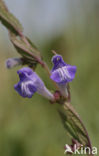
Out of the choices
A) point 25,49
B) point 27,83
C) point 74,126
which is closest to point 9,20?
→ point 25,49

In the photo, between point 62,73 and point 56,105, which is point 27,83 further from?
point 56,105

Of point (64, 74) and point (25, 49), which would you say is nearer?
point (64, 74)

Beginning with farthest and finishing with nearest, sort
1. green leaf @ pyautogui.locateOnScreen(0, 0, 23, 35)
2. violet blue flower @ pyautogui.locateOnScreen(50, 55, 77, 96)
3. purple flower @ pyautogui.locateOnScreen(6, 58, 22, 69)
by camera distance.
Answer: purple flower @ pyautogui.locateOnScreen(6, 58, 22, 69) → green leaf @ pyautogui.locateOnScreen(0, 0, 23, 35) → violet blue flower @ pyautogui.locateOnScreen(50, 55, 77, 96)

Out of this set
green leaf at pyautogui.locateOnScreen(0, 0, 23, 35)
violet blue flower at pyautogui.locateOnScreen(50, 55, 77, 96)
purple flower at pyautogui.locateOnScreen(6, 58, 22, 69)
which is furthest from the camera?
purple flower at pyautogui.locateOnScreen(6, 58, 22, 69)

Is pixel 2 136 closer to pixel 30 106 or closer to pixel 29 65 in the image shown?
pixel 30 106

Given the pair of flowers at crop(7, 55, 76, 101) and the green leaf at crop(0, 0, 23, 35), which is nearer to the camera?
the pair of flowers at crop(7, 55, 76, 101)

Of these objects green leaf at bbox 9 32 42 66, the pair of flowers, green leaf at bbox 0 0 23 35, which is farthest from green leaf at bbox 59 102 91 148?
green leaf at bbox 0 0 23 35

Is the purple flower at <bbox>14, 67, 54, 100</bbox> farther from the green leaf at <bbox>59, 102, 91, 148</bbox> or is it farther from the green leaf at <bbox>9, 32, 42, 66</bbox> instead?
the green leaf at <bbox>59, 102, 91, 148</bbox>
